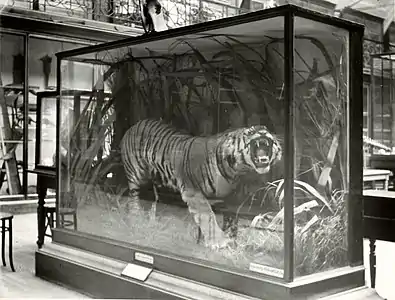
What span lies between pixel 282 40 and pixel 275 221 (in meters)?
0.62

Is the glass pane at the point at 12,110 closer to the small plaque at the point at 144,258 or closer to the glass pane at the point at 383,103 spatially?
the small plaque at the point at 144,258

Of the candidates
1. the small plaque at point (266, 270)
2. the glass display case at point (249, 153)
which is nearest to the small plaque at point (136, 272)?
the glass display case at point (249, 153)

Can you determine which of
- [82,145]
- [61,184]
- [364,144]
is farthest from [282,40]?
[61,184]

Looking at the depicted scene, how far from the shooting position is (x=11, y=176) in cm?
307

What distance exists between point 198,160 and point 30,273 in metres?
1.45

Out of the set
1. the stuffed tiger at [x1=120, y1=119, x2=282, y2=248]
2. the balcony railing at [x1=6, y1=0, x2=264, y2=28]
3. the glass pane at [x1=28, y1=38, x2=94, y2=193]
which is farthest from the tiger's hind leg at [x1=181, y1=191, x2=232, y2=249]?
the glass pane at [x1=28, y1=38, x2=94, y2=193]

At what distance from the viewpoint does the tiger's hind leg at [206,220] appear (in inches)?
83.7

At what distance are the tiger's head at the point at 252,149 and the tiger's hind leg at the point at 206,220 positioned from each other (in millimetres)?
220

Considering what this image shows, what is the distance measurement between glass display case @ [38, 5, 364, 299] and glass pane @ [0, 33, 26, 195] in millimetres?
805

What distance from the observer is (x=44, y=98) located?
141 inches

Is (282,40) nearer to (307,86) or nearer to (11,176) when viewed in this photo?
(307,86)

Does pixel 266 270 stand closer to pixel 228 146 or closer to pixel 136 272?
pixel 228 146

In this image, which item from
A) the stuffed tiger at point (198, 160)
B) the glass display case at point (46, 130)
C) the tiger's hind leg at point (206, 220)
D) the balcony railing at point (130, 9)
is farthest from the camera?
the glass display case at point (46, 130)

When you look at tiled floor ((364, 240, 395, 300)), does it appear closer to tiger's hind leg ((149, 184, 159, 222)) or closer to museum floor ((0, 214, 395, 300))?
museum floor ((0, 214, 395, 300))
